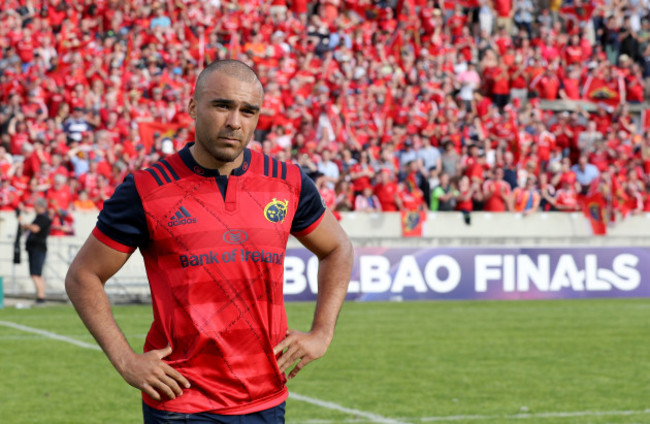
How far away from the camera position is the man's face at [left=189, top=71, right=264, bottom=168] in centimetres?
372

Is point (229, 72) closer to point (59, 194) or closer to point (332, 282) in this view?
point (332, 282)

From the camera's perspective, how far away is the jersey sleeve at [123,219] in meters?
3.74

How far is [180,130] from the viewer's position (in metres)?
20.5

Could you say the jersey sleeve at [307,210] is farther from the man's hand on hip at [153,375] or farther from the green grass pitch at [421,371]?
the green grass pitch at [421,371]

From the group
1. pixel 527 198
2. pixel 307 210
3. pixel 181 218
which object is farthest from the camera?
pixel 527 198

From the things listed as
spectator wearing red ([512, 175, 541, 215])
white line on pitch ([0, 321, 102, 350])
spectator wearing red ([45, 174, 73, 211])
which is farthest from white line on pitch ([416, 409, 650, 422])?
spectator wearing red ([512, 175, 541, 215])

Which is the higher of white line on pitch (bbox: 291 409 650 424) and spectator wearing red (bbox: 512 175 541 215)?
spectator wearing red (bbox: 512 175 541 215)

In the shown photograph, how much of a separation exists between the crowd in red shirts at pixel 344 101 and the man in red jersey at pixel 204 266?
50.3 ft

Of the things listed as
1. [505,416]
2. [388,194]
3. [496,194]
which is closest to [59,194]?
[388,194]

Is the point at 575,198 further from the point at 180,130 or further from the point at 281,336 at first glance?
the point at 281,336

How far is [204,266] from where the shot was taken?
374 centimetres

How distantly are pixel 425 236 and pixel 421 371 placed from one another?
925 centimetres

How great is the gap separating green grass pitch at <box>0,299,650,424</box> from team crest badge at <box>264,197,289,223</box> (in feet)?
16.2

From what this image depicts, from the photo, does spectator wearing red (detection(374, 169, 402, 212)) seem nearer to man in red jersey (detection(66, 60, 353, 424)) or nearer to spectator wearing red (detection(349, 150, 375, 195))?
spectator wearing red (detection(349, 150, 375, 195))
